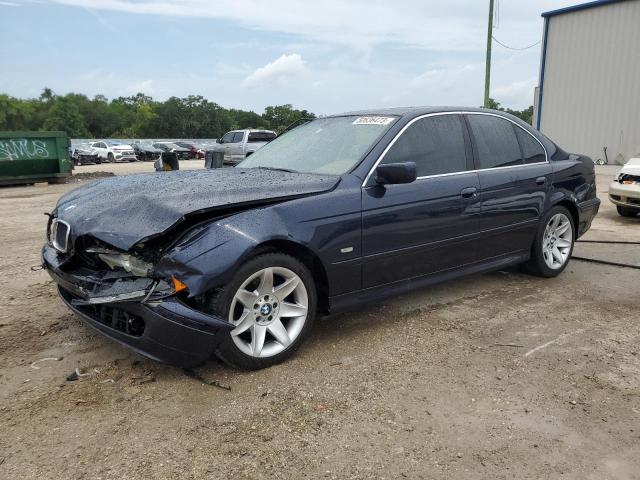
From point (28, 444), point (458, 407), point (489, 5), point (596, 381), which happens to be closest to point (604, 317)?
point (596, 381)

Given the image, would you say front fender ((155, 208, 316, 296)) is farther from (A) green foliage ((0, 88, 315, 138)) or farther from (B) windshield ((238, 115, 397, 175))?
(A) green foliage ((0, 88, 315, 138))

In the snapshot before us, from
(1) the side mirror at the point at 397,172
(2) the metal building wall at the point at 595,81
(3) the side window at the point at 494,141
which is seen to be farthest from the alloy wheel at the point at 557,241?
(2) the metal building wall at the point at 595,81

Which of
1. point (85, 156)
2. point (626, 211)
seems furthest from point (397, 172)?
point (85, 156)

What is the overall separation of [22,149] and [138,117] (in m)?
Answer: 88.7

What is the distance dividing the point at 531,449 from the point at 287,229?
1.72 metres

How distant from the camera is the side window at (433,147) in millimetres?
3920

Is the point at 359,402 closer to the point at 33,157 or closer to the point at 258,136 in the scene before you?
the point at 33,157

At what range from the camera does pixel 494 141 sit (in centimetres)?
462

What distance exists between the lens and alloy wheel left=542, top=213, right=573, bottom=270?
513 centimetres

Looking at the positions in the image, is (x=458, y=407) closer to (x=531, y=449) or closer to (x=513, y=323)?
(x=531, y=449)

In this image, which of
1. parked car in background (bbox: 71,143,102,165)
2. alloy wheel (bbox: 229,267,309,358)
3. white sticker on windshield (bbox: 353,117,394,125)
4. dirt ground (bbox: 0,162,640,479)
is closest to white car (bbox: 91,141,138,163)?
parked car in background (bbox: 71,143,102,165)

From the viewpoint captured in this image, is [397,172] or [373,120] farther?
[373,120]

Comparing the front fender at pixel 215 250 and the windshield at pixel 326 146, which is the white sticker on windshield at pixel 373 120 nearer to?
the windshield at pixel 326 146

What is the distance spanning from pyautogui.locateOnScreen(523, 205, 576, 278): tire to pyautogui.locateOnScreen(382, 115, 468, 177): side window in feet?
4.20
